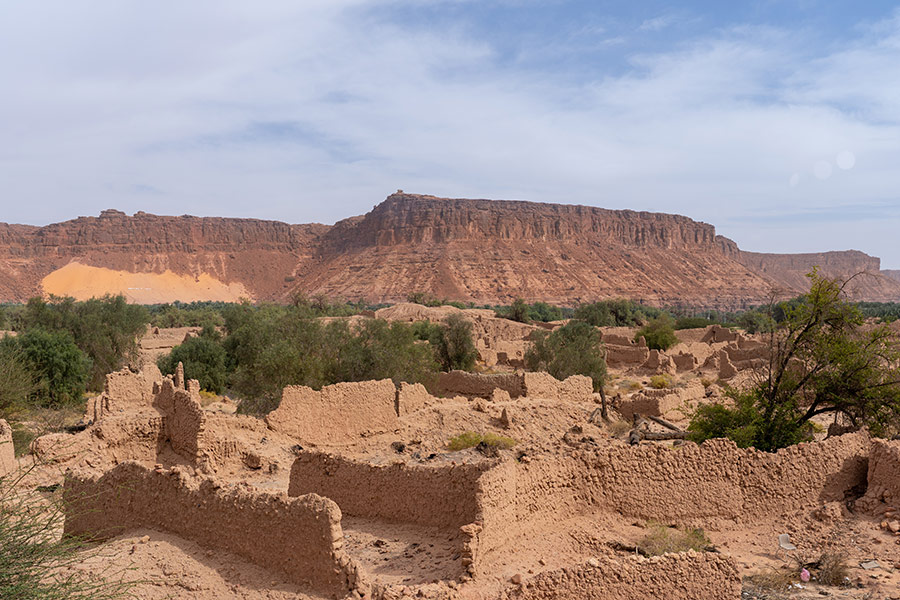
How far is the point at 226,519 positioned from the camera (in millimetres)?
8008

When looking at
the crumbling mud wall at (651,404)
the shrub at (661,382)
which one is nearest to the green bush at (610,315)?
the shrub at (661,382)

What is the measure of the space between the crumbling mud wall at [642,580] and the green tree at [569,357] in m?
19.2

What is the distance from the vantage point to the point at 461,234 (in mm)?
124562

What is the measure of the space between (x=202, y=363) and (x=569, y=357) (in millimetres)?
14823

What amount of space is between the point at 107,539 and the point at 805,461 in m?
10.5

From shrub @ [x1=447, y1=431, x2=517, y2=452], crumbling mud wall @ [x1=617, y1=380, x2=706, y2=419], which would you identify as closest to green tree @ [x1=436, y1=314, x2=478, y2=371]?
crumbling mud wall @ [x1=617, y1=380, x2=706, y2=419]

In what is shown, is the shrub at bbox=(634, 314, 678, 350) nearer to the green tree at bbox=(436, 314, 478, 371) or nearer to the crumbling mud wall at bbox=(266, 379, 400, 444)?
the green tree at bbox=(436, 314, 478, 371)

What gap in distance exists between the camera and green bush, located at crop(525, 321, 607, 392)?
2923cm

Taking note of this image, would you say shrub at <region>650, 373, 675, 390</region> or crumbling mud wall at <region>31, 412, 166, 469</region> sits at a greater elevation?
shrub at <region>650, 373, 675, 390</region>

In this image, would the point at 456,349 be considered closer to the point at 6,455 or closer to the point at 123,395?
the point at 123,395

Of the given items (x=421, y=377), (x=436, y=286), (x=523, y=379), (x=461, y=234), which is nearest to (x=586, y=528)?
(x=523, y=379)

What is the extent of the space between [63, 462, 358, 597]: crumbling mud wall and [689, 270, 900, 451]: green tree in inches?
364

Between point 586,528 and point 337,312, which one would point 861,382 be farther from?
point 337,312

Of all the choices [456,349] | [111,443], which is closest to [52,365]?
[111,443]
